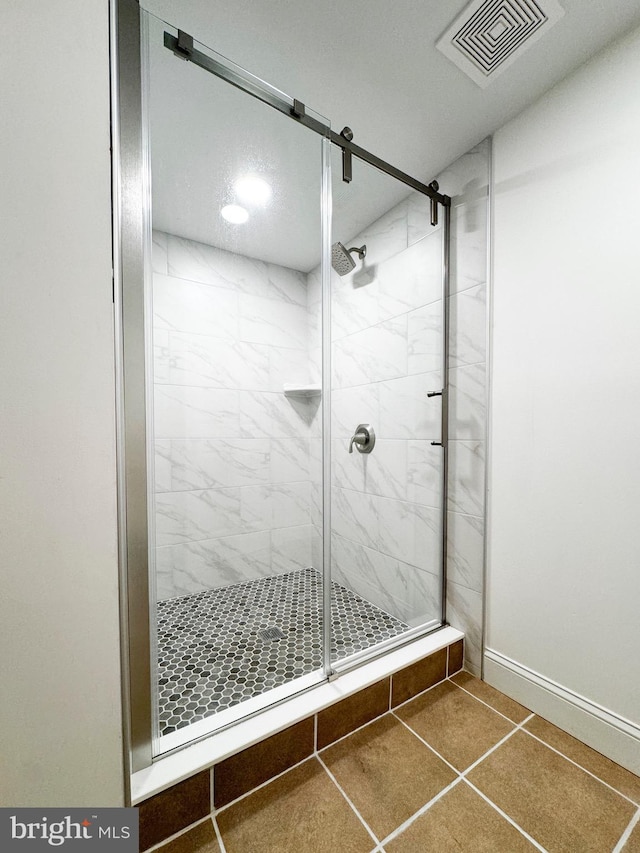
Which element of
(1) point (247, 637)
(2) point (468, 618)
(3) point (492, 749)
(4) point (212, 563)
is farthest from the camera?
(4) point (212, 563)

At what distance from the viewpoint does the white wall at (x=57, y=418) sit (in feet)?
1.86

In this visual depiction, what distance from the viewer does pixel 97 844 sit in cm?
62

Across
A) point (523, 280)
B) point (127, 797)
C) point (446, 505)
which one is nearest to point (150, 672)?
point (127, 797)

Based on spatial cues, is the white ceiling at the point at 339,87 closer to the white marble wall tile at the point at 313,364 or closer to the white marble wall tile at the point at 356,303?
the white marble wall tile at the point at 356,303

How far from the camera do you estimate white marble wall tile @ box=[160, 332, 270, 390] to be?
69.8 inches

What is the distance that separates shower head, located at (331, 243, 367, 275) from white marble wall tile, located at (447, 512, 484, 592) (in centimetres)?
115

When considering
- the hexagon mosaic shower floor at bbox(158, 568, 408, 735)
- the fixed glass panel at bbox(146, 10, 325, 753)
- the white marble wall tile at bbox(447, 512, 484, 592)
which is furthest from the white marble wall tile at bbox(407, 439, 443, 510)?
the hexagon mosaic shower floor at bbox(158, 568, 408, 735)

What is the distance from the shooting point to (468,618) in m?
1.34

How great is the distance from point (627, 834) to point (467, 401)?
119cm

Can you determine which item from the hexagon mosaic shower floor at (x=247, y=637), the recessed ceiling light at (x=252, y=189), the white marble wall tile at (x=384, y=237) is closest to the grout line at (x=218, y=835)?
the hexagon mosaic shower floor at (x=247, y=637)

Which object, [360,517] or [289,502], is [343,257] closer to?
[360,517]

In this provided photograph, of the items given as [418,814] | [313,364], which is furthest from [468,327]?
[418,814]

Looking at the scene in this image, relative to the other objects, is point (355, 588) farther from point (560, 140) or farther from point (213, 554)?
point (560, 140)

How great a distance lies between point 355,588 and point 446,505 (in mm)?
623
